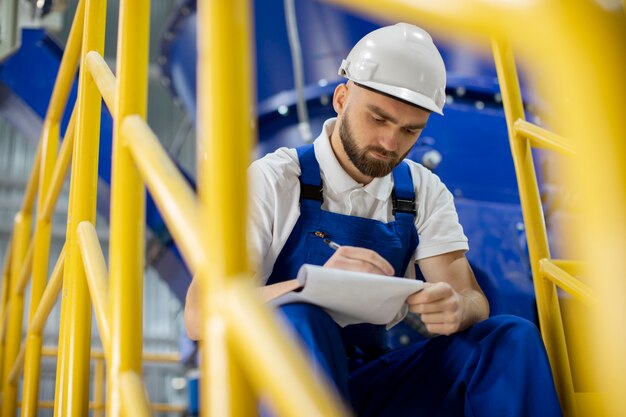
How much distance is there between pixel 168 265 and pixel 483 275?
178 cm

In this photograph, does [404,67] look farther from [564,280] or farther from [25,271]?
[25,271]

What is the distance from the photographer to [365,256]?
1533 mm

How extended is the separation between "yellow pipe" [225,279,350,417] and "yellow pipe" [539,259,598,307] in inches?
39.9

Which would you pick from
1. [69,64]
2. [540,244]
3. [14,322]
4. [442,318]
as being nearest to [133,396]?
[442,318]

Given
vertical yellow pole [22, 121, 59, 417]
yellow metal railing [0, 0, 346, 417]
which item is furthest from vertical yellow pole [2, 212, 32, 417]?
yellow metal railing [0, 0, 346, 417]

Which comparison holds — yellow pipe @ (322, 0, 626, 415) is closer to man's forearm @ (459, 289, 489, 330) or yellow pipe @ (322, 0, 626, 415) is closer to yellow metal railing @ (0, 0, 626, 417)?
yellow metal railing @ (0, 0, 626, 417)

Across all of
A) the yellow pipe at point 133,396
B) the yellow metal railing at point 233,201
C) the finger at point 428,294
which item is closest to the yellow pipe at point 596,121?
the yellow metal railing at point 233,201

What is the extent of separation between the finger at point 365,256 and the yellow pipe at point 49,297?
745 millimetres

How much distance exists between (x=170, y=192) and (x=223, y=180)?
18cm

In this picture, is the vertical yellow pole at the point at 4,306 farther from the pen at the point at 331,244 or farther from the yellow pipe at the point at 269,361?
the yellow pipe at the point at 269,361

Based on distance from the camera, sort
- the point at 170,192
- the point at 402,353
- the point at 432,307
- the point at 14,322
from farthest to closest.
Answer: the point at 14,322
the point at 402,353
the point at 432,307
the point at 170,192

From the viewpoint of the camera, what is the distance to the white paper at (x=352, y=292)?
1341 mm

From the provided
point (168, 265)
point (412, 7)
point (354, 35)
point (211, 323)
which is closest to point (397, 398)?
point (211, 323)

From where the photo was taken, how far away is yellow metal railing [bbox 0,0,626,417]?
21.3 inches
